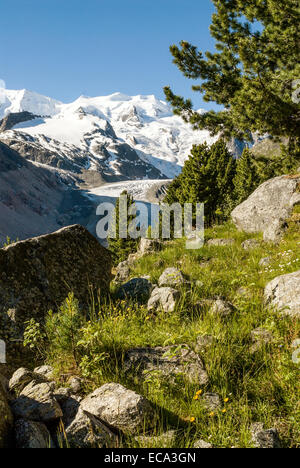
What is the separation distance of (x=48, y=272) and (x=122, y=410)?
328 cm

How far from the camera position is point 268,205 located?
10.9 meters

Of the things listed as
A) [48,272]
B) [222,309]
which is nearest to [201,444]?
[222,309]

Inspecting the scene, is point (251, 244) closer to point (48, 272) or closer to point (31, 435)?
point (48, 272)

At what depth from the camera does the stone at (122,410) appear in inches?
101

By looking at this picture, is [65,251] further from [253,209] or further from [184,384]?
[253,209]

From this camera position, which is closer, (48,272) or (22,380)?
(22,380)

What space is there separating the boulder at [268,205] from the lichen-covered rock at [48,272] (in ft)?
21.2

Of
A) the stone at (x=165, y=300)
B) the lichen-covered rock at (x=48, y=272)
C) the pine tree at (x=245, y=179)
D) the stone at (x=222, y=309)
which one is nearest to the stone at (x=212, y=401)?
the stone at (x=222, y=309)

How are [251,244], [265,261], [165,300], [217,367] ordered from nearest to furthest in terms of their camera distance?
[217,367]
[165,300]
[265,261]
[251,244]

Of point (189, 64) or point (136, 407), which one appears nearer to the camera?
point (136, 407)

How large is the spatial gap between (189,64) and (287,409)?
42.0ft

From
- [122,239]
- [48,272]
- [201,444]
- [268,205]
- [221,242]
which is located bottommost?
[201,444]

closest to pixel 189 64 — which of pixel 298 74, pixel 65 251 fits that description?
pixel 298 74
